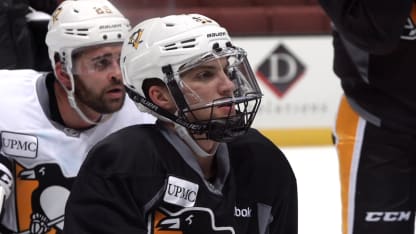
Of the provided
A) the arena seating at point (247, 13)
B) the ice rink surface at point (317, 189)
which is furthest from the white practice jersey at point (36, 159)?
the arena seating at point (247, 13)

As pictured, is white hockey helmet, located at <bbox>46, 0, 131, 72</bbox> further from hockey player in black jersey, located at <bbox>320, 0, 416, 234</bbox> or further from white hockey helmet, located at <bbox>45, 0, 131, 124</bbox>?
hockey player in black jersey, located at <bbox>320, 0, 416, 234</bbox>

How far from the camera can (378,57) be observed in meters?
2.21

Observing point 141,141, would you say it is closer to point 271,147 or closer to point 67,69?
point 271,147

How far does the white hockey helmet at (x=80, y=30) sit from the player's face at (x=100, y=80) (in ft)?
0.05

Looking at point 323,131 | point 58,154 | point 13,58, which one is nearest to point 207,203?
point 58,154

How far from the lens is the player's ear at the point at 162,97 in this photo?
70.6 inches

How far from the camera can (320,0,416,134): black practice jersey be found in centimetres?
210

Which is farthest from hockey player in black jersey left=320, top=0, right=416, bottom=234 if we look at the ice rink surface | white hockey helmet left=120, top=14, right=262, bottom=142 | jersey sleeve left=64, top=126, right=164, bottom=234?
the ice rink surface

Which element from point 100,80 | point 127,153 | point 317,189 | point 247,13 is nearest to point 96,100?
point 100,80

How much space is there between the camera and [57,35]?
7.91 feet

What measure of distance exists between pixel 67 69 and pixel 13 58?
35cm

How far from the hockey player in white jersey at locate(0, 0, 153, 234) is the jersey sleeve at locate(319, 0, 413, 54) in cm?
51

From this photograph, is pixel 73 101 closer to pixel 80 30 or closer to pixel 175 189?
pixel 80 30

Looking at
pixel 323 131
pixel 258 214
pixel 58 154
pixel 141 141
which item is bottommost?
pixel 323 131
